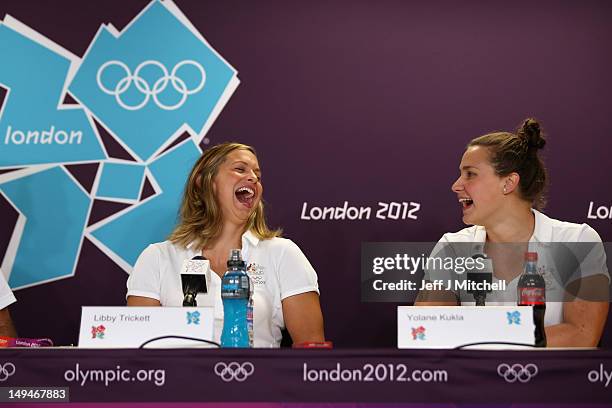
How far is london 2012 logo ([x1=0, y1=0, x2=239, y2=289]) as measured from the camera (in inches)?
128

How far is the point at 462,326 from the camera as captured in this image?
170cm

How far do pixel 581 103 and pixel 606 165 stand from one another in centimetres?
25

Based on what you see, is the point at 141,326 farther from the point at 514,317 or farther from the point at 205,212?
the point at 205,212

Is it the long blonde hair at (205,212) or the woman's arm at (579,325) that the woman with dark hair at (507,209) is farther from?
the long blonde hair at (205,212)

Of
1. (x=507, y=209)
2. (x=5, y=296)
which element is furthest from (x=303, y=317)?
(x=5, y=296)

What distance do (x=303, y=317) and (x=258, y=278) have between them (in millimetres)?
187

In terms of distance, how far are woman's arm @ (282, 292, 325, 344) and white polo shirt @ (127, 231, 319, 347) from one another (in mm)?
22

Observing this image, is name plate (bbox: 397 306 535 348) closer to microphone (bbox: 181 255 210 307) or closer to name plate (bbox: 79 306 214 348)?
name plate (bbox: 79 306 214 348)

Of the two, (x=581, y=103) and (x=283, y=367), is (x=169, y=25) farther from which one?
(x=283, y=367)

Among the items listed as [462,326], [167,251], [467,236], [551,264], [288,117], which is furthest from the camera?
[288,117]

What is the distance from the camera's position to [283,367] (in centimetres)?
156

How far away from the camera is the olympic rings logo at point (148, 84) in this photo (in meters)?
3.27

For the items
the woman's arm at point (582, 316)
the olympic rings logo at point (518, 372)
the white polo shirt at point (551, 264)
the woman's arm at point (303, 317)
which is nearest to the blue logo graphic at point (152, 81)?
the woman's arm at point (303, 317)

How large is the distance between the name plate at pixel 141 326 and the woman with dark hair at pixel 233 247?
0.72 metres
